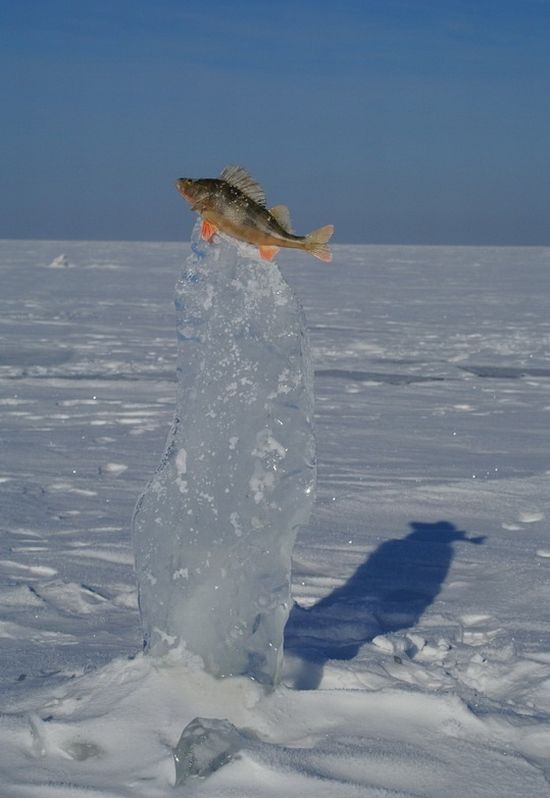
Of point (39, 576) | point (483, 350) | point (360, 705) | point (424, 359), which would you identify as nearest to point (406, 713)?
point (360, 705)

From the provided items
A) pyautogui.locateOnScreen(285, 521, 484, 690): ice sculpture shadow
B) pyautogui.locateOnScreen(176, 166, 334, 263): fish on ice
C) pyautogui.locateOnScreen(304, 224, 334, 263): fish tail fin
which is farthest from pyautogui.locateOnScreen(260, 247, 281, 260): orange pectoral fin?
pyautogui.locateOnScreen(285, 521, 484, 690): ice sculpture shadow

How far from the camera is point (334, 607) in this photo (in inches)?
170

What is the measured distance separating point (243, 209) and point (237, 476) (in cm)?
87

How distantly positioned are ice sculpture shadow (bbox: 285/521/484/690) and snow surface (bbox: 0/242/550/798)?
1 centimetres

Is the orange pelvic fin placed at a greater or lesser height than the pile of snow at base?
greater

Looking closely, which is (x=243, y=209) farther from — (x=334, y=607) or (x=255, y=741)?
(x=334, y=607)

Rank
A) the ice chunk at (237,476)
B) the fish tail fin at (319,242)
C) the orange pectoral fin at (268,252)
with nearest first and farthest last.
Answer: the fish tail fin at (319,242) → the orange pectoral fin at (268,252) → the ice chunk at (237,476)

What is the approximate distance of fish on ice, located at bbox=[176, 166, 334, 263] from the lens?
2.69 metres

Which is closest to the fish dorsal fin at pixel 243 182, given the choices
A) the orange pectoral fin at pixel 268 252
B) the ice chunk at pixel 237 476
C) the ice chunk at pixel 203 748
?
the orange pectoral fin at pixel 268 252

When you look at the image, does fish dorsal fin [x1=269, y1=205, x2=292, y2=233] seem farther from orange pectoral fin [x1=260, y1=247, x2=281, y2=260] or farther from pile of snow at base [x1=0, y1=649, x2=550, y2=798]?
pile of snow at base [x1=0, y1=649, x2=550, y2=798]

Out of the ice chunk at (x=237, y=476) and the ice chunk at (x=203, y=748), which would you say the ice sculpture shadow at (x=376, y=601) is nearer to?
the ice chunk at (x=237, y=476)

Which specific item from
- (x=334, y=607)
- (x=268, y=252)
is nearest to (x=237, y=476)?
(x=268, y=252)

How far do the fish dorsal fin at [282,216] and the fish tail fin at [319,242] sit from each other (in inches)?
3.4

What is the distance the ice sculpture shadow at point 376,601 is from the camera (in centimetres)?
379
